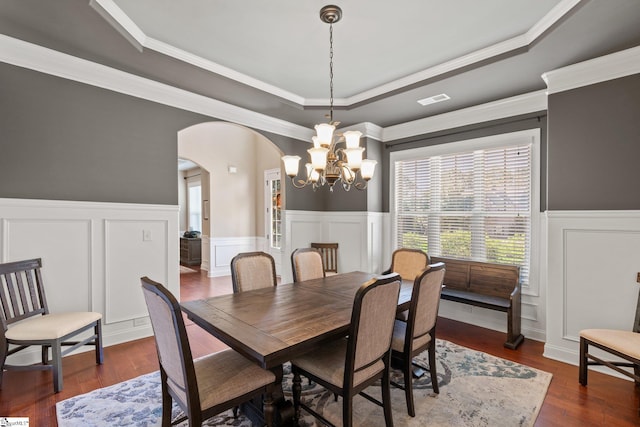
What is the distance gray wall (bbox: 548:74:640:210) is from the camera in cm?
264

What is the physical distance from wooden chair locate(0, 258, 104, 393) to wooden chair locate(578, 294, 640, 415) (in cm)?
406

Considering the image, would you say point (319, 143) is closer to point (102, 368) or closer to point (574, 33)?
point (574, 33)

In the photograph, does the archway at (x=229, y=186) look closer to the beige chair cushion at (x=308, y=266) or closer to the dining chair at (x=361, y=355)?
the beige chair cushion at (x=308, y=266)

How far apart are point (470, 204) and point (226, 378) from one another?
356cm

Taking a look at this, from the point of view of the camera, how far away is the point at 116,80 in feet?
10.1

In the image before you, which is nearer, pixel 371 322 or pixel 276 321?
pixel 371 322

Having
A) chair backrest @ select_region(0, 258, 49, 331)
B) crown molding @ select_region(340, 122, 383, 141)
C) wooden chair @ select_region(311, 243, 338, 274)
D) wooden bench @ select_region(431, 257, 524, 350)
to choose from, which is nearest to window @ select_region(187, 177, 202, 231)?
wooden chair @ select_region(311, 243, 338, 274)

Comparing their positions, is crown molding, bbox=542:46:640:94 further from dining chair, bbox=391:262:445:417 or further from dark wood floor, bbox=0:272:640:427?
dark wood floor, bbox=0:272:640:427

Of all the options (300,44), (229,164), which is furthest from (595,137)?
(229,164)

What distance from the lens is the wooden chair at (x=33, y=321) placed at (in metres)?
2.29

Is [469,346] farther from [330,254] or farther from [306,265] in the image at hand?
[330,254]

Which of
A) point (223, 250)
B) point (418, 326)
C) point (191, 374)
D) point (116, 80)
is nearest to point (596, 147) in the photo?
point (418, 326)

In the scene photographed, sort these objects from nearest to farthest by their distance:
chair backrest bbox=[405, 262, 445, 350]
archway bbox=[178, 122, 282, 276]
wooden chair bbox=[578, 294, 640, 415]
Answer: chair backrest bbox=[405, 262, 445, 350], wooden chair bbox=[578, 294, 640, 415], archway bbox=[178, 122, 282, 276]

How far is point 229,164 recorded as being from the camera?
7035 mm
